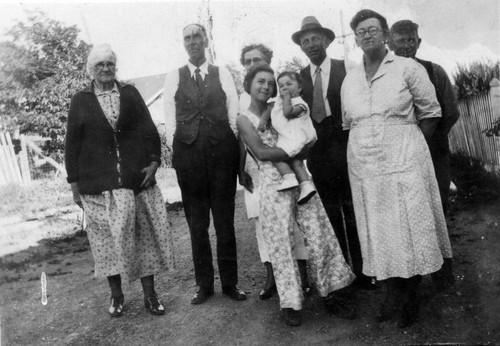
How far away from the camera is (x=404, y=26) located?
357cm

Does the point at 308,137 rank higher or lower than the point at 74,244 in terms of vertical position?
higher

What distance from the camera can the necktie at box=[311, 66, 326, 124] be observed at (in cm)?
373

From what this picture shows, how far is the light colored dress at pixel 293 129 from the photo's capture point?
3.25 m

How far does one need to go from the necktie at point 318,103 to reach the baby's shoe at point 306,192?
0.75 m

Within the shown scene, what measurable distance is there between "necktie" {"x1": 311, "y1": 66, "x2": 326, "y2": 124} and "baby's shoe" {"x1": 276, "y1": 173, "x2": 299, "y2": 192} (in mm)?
758

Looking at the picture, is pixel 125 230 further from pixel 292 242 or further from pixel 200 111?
pixel 292 242

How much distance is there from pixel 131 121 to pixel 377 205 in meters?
2.04

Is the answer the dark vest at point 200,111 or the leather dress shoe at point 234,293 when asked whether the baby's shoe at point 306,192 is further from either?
the leather dress shoe at point 234,293

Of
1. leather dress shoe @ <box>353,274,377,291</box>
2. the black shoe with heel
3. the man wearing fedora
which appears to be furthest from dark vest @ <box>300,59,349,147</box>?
the black shoe with heel

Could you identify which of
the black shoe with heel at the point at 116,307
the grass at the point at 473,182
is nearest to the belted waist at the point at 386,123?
the black shoe with heel at the point at 116,307

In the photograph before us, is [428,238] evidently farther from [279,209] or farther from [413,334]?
[279,209]

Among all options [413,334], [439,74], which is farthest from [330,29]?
[413,334]

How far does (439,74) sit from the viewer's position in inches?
140

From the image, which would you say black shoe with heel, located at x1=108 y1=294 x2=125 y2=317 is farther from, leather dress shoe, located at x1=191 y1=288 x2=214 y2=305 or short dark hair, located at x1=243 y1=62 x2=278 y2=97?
short dark hair, located at x1=243 y1=62 x2=278 y2=97
